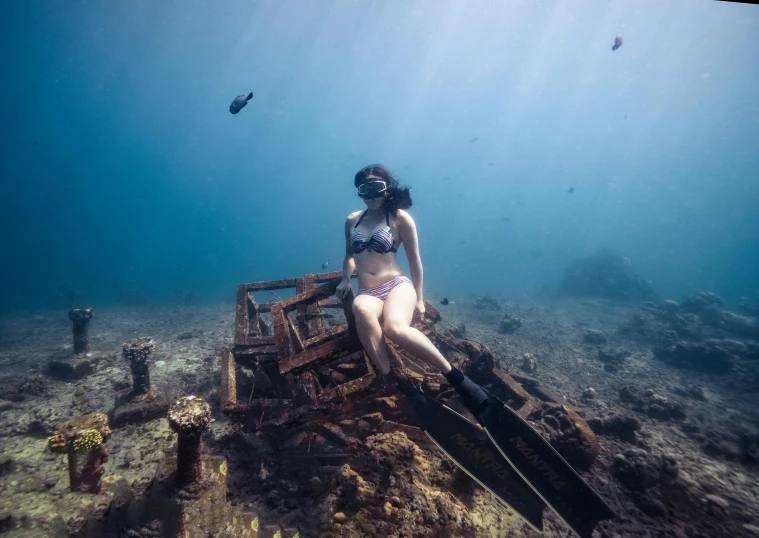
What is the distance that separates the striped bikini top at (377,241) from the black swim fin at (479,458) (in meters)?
2.17

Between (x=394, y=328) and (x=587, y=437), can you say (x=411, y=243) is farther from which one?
(x=587, y=437)

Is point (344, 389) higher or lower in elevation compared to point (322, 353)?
lower

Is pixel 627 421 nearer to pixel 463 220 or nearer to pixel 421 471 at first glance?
pixel 421 471

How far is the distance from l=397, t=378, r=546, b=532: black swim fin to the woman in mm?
854

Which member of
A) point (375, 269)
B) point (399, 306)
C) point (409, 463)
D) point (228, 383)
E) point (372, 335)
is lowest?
point (409, 463)

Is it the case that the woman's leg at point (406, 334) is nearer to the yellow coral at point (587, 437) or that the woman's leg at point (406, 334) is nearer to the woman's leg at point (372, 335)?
the woman's leg at point (372, 335)

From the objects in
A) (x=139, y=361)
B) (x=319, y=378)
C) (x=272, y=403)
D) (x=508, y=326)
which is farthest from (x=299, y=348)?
(x=508, y=326)

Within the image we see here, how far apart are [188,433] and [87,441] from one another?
4.72 feet

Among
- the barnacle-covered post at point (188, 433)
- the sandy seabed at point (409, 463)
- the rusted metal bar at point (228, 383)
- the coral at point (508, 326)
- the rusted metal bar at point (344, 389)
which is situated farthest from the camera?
the coral at point (508, 326)

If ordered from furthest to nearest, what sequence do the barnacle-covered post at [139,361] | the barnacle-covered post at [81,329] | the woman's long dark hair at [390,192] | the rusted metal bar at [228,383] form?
1. the barnacle-covered post at [81,329]
2. the barnacle-covered post at [139,361]
3. the woman's long dark hair at [390,192]
4. the rusted metal bar at [228,383]

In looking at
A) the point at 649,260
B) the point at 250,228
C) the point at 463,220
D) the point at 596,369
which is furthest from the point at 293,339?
the point at 250,228

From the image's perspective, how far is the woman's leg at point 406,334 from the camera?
352 cm

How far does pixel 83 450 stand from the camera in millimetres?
3559

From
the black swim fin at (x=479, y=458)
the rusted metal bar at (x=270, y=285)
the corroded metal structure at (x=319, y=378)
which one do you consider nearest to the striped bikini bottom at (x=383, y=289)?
the corroded metal structure at (x=319, y=378)
